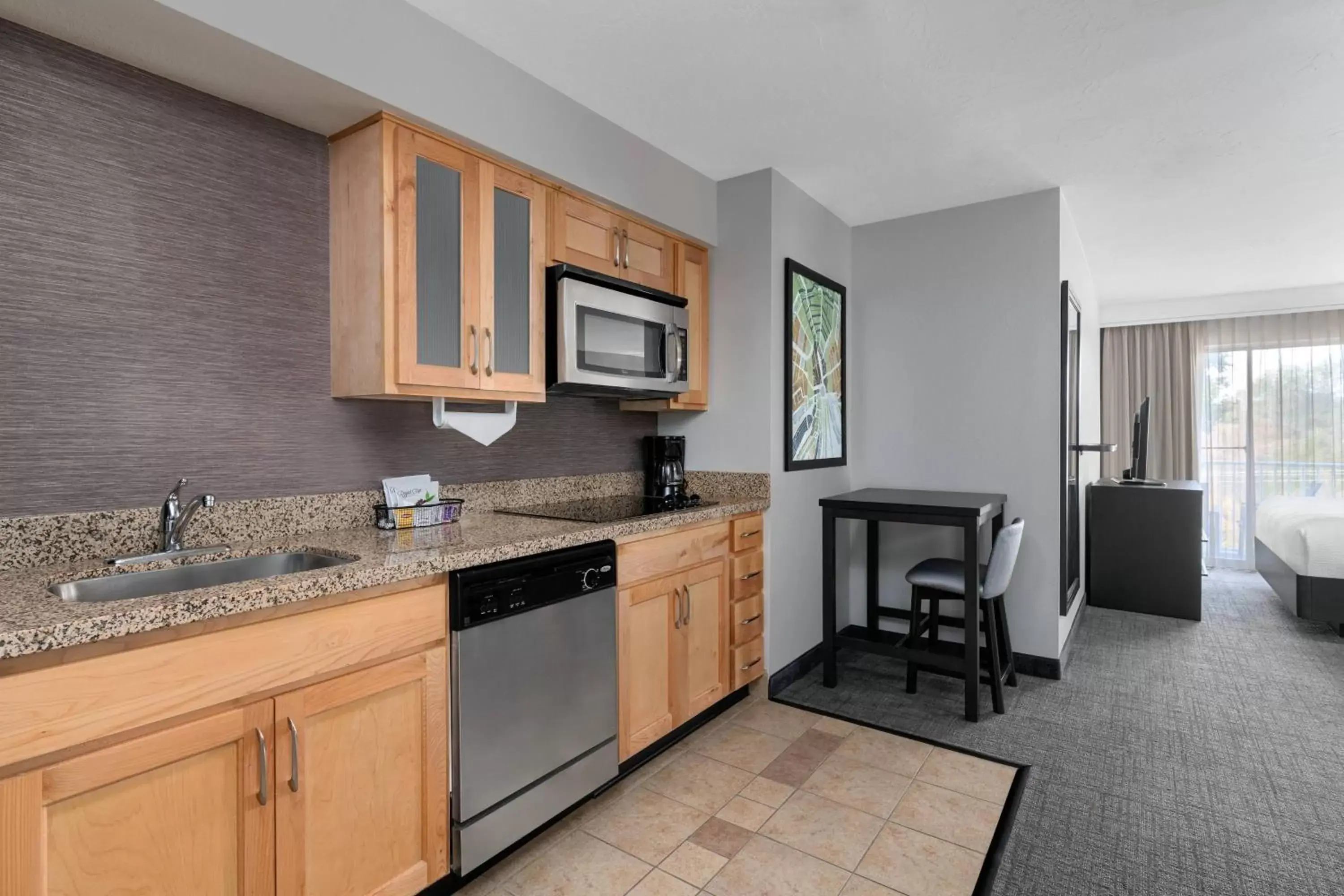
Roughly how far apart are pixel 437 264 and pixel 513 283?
30 cm

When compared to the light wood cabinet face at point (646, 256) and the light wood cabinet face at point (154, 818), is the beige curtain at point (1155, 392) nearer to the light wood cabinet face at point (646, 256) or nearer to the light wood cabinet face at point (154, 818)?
the light wood cabinet face at point (646, 256)

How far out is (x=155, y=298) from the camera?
1.72 meters

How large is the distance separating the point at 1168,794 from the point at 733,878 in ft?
5.09

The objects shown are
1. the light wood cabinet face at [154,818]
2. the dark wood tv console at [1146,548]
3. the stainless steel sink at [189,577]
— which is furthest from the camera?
the dark wood tv console at [1146,548]

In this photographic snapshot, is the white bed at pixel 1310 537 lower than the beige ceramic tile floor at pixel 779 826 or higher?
higher

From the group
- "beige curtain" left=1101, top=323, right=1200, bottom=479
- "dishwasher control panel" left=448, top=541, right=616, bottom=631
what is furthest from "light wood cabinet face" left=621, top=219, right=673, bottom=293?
"beige curtain" left=1101, top=323, right=1200, bottom=479

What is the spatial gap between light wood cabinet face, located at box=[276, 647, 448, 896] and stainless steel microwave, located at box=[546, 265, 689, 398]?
1.16 meters

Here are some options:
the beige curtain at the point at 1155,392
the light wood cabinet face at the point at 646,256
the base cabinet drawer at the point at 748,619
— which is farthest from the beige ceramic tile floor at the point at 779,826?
the beige curtain at the point at 1155,392

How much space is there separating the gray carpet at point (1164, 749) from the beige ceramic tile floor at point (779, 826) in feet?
0.50

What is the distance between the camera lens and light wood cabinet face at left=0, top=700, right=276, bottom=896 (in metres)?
1.05

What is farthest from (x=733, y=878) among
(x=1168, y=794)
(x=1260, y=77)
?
(x=1260, y=77)

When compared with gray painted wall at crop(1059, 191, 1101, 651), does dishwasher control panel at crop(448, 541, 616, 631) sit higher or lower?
lower

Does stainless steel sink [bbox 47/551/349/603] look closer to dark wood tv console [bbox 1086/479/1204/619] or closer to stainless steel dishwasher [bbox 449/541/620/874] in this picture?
stainless steel dishwasher [bbox 449/541/620/874]

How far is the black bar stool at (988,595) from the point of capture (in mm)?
2836
